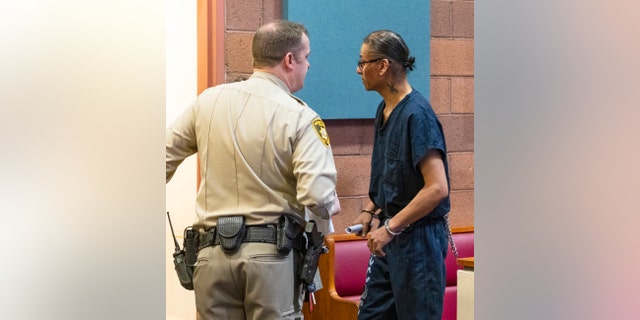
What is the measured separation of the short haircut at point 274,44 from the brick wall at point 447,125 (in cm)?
171

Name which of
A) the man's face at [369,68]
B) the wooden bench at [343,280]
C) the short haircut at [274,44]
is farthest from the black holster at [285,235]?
the wooden bench at [343,280]

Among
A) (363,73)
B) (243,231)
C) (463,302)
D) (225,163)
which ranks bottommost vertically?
(463,302)

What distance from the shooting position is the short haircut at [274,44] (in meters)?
3.21

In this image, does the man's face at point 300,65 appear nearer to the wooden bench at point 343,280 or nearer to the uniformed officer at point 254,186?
the uniformed officer at point 254,186

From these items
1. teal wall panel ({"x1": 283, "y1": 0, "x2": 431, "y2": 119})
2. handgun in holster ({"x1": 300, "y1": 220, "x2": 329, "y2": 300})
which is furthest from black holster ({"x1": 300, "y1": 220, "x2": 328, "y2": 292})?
teal wall panel ({"x1": 283, "y1": 0, "x2": 431, "y2": 119})

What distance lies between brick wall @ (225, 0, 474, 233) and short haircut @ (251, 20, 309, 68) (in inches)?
67.3

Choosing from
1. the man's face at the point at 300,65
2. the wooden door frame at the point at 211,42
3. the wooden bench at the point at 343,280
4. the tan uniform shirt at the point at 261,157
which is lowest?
the wooden bench at the point at 343,280

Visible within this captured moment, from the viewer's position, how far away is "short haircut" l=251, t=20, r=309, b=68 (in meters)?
3.21

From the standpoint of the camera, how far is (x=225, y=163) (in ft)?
10.0
